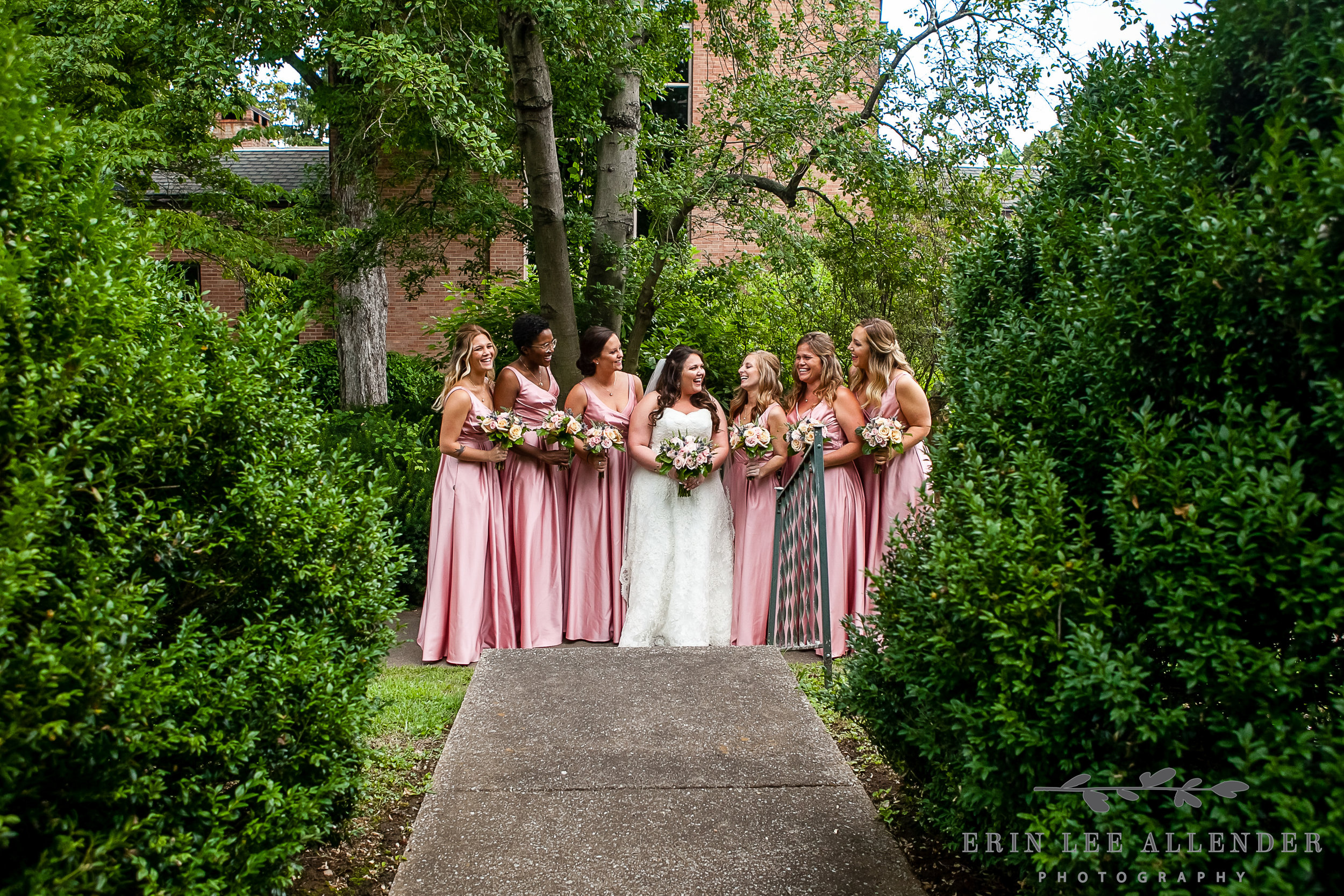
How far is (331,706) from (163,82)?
47.2 feet

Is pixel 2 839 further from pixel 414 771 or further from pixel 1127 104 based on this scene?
pixel 1127 104

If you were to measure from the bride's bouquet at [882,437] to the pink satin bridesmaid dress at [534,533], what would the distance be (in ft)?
7.94

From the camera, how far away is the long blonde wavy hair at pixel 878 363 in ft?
25.6

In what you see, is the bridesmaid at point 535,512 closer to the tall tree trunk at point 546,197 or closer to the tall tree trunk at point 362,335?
the tall tree trunk at point 546,197

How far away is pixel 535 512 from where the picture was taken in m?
7.79

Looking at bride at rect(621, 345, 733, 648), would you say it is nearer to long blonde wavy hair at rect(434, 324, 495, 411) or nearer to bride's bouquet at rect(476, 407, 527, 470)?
bride's bouquet at rect(476, 407, 527, 470)

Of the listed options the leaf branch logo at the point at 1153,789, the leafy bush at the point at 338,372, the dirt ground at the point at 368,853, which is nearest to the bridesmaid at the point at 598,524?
the dirt ground at the point at 368,853

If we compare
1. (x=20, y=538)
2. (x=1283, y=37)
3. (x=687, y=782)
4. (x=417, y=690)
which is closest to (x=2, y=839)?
(x=20, y=538)

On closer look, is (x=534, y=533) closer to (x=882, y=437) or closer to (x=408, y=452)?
(x=882, y=437)

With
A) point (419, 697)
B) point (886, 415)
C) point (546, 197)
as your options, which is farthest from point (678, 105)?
point (419, 697)

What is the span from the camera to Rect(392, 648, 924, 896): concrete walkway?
11.0 feet

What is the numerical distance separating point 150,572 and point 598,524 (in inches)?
216

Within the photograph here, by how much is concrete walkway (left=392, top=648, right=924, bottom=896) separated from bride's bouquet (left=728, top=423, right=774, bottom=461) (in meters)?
2.62

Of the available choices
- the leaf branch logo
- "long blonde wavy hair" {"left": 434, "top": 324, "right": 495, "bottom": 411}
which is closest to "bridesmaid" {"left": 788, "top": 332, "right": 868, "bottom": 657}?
"long blonde wavy hair" {"left": 434, "top": 324, "right": 495, "bottom": 411}
